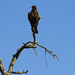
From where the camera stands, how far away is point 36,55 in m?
5.12

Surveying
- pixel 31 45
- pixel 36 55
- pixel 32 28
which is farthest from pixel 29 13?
pixel 36 55

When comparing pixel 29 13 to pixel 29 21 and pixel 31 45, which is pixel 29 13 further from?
pixel 31 45

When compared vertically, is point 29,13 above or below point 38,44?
above

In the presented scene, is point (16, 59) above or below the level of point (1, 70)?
above

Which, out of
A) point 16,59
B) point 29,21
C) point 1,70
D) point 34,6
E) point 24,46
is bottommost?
A: point 1,70

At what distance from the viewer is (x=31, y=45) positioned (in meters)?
5.27

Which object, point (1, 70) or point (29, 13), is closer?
point (1, 70)

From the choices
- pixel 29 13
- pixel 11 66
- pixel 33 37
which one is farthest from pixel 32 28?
pixel 11 66

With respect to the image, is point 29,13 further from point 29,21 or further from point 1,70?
point 1,70

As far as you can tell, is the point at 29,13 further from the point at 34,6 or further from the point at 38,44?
the point at 38,44

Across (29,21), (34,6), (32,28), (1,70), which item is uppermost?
(34,6)

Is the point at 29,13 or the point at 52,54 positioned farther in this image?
the point at 29,13

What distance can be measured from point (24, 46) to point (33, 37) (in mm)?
425

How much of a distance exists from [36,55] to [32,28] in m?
0.94
